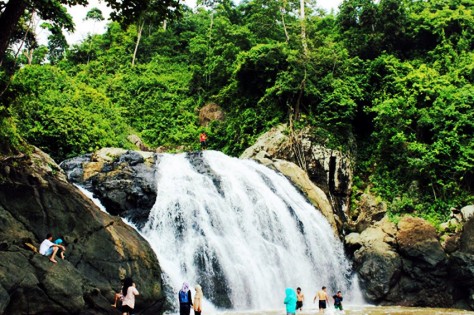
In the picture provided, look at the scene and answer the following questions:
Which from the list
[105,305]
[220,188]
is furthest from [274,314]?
[220,188]

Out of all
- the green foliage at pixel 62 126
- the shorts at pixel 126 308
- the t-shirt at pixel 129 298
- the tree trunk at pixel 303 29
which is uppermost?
the tree trunk at pixel 303 29

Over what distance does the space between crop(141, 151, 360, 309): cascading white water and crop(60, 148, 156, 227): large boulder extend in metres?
0.50

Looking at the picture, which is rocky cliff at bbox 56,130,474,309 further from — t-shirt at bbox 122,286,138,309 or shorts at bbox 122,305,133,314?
shorts at bbox 122,305,133,314

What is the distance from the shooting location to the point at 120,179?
1686 centimetres

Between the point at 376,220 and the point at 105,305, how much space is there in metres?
15.0

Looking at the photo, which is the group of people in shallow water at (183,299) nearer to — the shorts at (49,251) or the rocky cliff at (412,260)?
the shorts at (49,251)

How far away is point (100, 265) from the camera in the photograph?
1141 cm

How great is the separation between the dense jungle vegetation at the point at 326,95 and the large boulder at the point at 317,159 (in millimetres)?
746

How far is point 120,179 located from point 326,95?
14.5 meters

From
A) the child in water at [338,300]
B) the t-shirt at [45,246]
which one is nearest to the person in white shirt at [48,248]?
the t-shirt at [45,246]

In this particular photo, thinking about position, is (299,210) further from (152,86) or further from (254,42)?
(152,86)

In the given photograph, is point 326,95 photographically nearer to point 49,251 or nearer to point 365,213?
point 365,213

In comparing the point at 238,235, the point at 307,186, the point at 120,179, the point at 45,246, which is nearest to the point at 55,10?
the point at 45,246

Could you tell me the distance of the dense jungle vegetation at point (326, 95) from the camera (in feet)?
72.5
